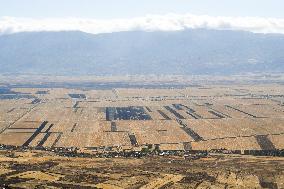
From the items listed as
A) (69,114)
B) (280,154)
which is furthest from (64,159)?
(69,114)

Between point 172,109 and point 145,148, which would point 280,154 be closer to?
point 145,148

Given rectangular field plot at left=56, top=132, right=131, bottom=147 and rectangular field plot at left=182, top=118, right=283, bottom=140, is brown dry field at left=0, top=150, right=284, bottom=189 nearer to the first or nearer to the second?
rectangular field plot at left=56, top=132, right=131, bottom=147

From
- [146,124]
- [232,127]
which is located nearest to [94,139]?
[146,124]

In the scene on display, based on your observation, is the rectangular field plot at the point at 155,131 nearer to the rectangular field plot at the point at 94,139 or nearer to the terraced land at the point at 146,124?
the terraced land at the point at 146,124

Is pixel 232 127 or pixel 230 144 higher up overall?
pixel 232 127

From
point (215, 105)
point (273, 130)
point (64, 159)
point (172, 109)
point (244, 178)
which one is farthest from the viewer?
point (215, 105)

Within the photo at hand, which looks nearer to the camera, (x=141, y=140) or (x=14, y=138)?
(x=141, y=140)

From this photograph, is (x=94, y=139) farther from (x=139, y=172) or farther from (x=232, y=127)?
(x=232, y=127)

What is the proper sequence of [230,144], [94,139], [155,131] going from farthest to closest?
[155,131], [94,139], [230,144]

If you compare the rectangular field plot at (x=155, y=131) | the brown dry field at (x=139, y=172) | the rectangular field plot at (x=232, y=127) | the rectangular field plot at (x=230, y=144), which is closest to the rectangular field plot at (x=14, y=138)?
the brown dry field at (x=139, y=172)
